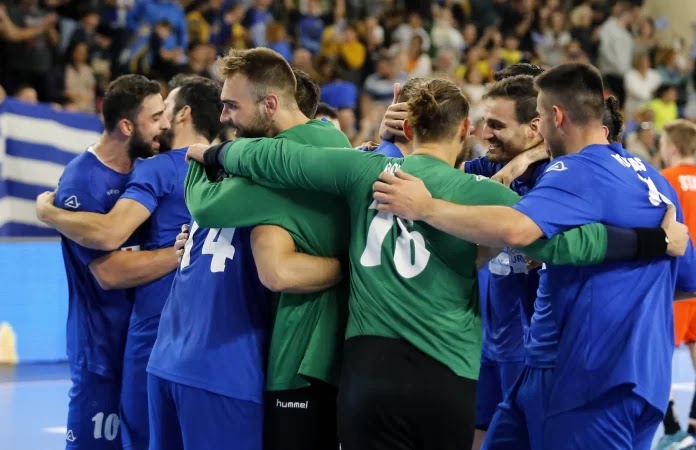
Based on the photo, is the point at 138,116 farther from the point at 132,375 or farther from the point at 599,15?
the point at 599,15

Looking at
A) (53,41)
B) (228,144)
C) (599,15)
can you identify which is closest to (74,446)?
(228,144)

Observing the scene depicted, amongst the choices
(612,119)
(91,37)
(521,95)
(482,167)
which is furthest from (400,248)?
(91,37)

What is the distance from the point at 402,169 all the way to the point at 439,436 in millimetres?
968

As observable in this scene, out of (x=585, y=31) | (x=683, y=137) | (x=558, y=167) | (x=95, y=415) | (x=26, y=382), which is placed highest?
(x=585, y=31)

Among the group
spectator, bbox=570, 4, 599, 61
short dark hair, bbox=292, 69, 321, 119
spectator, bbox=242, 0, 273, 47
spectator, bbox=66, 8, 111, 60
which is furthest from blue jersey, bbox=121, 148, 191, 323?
spectator, bbox=570, 4, 599, 61

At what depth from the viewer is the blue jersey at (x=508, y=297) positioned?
5.27 metres

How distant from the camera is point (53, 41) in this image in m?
14.3

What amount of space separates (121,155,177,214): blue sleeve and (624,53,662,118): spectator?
633 inches

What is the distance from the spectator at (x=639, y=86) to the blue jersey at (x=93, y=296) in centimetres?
1602

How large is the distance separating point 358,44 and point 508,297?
12489 millimetres

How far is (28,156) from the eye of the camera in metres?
11.7

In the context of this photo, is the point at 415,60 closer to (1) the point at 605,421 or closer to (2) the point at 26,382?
(2) the point at 26,382

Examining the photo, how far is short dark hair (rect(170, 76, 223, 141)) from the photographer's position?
18.4 feet

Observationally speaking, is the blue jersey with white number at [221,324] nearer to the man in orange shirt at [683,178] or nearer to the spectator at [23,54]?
the man in orange shirt at [683,178]
